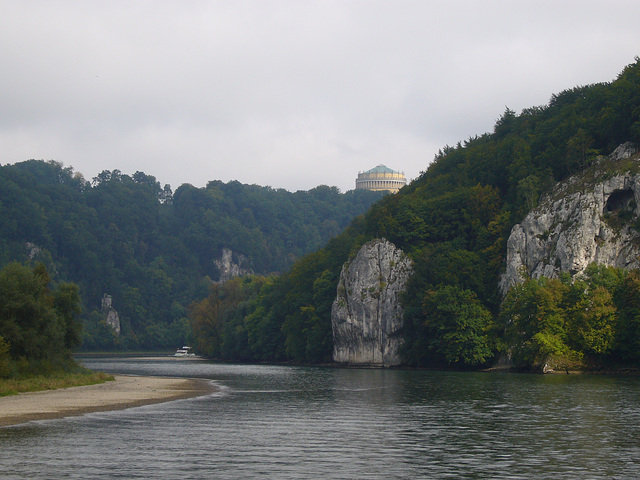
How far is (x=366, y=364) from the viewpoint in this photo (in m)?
121

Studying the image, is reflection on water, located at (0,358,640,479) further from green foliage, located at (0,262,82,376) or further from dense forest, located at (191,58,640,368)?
dense forest, located at (191,58,640,368)

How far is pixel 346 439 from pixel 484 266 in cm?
7708

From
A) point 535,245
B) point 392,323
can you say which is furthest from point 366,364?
point 535,245

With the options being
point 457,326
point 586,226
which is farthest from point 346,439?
point 586,226

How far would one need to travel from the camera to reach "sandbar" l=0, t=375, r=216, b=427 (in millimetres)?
44531

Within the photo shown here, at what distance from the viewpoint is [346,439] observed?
36.0 m

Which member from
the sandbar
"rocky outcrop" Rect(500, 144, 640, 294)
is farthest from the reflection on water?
"rocky outcrop" Rect(500, 144, 640, 294)

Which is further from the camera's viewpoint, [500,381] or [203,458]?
[500,381]

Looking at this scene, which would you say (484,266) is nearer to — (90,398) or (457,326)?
(457,326)

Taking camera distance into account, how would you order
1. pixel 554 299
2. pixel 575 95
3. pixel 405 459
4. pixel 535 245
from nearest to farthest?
1. pixel 405 459
2. pixel 554 299
3. pixel 535 245
4. pixel 575 95

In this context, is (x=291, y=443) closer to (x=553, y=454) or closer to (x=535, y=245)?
(x=553, y=454)

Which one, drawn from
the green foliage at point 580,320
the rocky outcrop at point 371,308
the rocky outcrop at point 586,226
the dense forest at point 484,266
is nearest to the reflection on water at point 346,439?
the green foliage at point 580,320

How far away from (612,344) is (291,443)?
5685 centimetres

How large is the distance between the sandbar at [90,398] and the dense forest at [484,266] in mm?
38010
